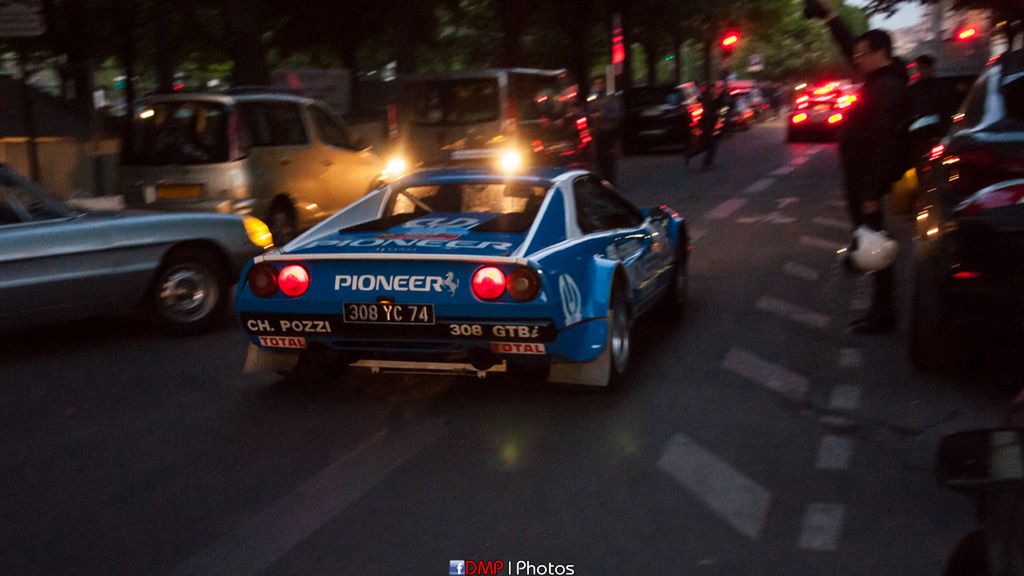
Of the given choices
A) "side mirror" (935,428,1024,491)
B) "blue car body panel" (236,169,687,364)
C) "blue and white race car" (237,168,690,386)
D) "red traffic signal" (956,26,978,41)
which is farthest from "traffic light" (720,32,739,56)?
"side mirror" (935,428,1024,491)

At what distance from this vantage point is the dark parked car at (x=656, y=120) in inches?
1236

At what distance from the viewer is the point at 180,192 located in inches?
497

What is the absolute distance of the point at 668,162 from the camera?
27.9 m

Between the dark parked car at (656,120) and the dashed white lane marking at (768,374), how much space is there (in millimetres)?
24289

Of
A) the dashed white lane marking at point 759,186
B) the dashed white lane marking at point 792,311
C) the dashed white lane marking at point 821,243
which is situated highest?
the dashed white lane marking at point 792,311

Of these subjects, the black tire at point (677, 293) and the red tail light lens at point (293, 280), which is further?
the black tire at point (677, 293)

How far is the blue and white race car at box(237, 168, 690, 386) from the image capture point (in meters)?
5.96

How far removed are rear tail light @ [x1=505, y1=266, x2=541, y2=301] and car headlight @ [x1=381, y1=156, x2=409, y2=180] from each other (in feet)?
32.4

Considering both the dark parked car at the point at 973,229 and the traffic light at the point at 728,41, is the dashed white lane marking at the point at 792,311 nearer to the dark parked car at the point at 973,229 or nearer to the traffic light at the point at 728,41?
the dark parked car at the point at 973,229

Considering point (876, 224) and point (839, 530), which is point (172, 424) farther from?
point (876, 224)

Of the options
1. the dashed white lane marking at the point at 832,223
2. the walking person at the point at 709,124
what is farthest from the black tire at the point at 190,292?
the walking person at the point at 709,124

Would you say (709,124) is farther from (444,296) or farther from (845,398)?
(444,296)

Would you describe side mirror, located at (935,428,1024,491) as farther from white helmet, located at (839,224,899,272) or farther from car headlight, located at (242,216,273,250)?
car headlight, located at (242,216,273,250)

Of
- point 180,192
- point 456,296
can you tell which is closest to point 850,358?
point 456,296
